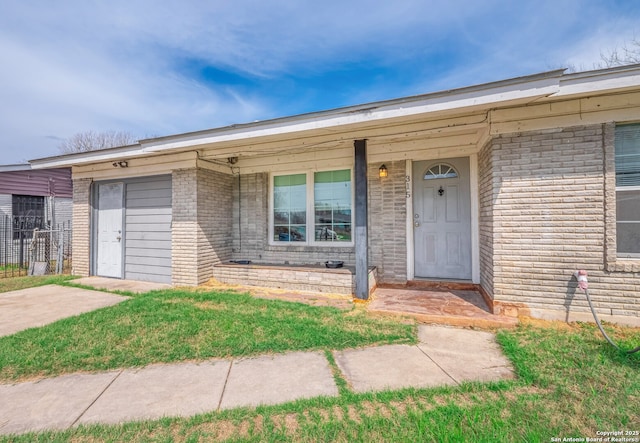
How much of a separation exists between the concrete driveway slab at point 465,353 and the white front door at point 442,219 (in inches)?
76.1

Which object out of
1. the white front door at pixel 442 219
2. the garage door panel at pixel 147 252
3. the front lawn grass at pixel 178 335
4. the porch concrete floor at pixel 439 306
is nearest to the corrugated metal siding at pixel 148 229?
the garage door panel at pixel 147 252

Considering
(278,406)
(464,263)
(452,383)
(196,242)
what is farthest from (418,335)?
(196,242)

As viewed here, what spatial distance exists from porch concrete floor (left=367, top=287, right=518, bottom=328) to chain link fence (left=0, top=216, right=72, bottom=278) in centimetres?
821

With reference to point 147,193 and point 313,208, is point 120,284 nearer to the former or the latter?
point 147,193

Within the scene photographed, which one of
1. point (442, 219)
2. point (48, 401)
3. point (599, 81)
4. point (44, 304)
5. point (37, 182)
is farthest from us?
point (37, 182)

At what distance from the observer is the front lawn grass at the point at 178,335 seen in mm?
2963

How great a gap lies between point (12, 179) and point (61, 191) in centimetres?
138

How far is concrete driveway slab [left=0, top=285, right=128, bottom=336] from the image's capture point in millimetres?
4113

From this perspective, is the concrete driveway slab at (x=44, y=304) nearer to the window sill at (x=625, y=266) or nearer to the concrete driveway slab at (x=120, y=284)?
the concrete driveway slab at (x=120, y=284)

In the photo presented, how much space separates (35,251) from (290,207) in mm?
7296

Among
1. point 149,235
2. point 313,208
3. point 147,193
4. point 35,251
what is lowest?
point 35,251

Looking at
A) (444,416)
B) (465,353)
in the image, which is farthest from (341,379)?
(465,353)

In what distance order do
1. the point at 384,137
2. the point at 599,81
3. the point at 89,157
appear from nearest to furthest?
the point at 599,81, the point at 384,137, the point at 89,157

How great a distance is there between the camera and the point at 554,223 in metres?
3.73
